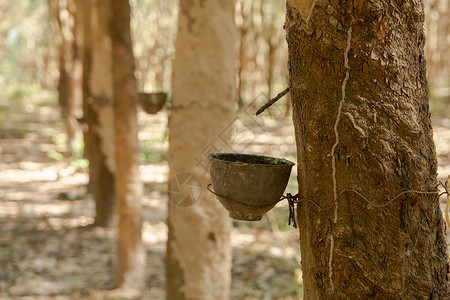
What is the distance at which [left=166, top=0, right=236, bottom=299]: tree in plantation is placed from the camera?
9.51ft

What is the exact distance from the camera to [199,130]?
2934mm

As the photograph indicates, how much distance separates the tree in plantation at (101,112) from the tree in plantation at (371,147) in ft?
14.9

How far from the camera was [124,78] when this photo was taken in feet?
14.1

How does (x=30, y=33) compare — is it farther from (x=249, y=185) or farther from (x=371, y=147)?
(x=371, y=147)

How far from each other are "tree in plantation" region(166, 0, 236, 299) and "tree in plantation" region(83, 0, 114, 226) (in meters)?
2.75

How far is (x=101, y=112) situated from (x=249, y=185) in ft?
15.4

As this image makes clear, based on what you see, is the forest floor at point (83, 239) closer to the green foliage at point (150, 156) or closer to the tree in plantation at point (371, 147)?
the green foliage at point (150, 156)

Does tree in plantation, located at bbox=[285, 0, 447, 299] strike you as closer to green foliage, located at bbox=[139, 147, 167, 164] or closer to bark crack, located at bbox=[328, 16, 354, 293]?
bark crack, located at bbox=[328, 16, 354, 293]

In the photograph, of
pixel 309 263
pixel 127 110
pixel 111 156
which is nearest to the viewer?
pixel 309 263

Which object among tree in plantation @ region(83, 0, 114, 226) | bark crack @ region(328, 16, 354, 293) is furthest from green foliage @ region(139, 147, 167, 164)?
bark crack @ region(328, 16, 354, 293)

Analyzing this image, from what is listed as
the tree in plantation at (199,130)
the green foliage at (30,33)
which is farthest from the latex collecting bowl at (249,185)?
the green foliage at (30,33)

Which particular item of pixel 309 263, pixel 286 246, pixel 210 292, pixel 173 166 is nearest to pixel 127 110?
pixel 173 166

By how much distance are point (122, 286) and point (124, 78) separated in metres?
1.96

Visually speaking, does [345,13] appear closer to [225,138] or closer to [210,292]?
[225,138]
